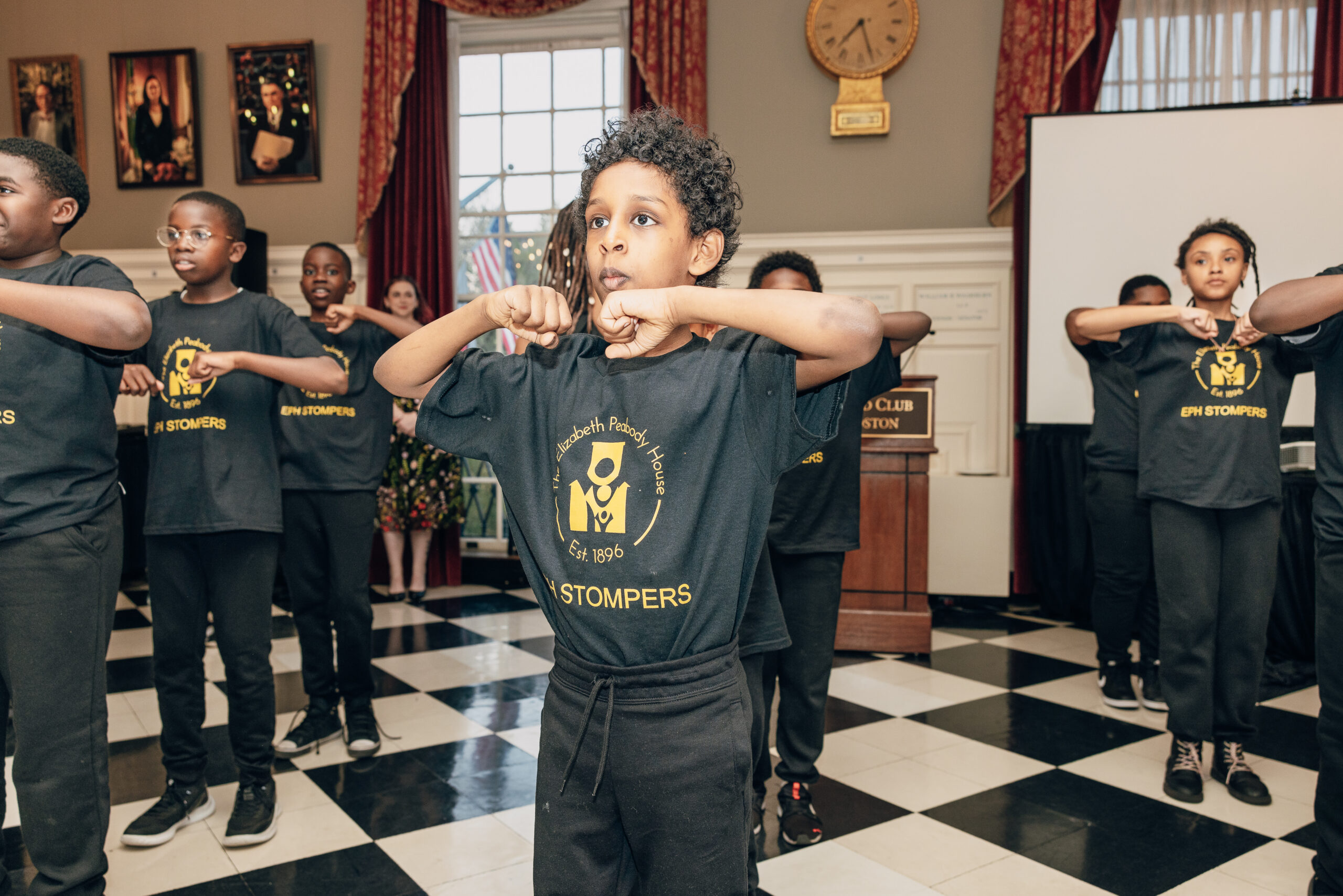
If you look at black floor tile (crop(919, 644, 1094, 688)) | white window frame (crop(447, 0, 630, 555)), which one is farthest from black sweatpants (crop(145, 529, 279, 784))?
white window frame (crop(447, 0, 630, 555))

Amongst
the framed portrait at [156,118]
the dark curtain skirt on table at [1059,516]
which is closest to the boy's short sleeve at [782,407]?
the dark curtain skirt on table at [1059,516]

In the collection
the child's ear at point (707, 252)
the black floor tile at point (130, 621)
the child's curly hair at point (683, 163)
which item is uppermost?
the child's curly hair at point (683, 163)

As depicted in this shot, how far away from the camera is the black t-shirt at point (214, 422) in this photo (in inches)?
76.2

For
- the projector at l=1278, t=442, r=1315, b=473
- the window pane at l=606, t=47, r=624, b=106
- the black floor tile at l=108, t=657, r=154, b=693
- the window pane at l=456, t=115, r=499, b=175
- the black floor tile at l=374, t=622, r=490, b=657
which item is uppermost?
the window pane at l=606, t=47, r=624, b=106

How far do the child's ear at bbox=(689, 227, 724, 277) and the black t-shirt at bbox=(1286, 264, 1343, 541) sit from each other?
4.13ft

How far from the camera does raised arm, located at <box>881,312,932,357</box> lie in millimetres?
2010

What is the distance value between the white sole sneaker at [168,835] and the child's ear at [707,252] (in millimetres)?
1739

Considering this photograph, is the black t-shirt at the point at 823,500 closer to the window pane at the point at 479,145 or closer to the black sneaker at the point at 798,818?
the black sneaker at the point at 798,818

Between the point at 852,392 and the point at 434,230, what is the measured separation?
3673 millimetres

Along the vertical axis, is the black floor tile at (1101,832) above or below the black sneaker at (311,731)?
below

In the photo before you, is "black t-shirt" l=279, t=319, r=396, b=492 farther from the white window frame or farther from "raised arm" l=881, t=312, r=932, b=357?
the white window frame

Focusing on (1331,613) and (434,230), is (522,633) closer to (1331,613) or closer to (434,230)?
(434,230)

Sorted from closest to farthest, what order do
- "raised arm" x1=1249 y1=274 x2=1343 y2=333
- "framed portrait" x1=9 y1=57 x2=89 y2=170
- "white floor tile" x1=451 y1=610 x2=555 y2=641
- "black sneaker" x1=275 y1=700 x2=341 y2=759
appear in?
"raised arm" x1=1249 y1=274 x2=1343 y2=333 → "black sneaker" x1=275 y1=700 x2=341 y2=759 → "white floor tile" x1=451 y1=610 x2=555 y2=641 → "framed portrait" x1=9 y1=57 x2=89 y2=170

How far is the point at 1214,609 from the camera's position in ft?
7.42
